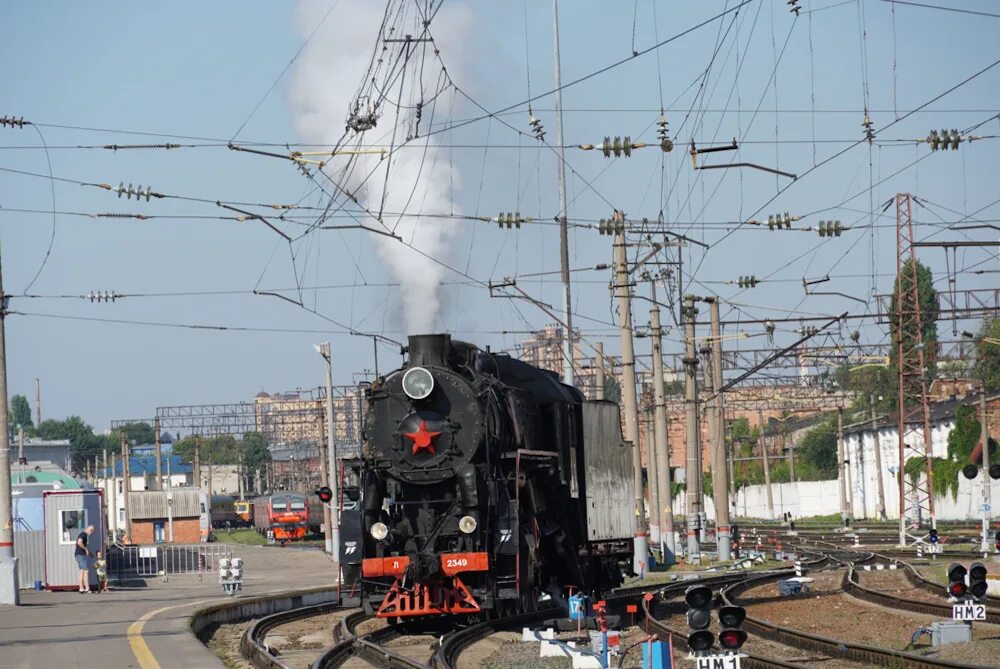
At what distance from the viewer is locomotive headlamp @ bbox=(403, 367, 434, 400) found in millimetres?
20078

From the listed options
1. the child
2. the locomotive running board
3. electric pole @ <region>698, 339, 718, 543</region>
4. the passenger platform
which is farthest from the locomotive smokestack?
electric pole @ <region>698, 339, 718, 543</region>

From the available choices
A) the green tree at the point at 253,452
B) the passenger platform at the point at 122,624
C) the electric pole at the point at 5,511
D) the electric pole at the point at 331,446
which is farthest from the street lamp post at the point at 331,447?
the green tree at the point at 253,452

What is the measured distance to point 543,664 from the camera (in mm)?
17219

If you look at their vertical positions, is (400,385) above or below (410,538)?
above

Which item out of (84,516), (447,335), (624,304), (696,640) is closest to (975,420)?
(624,304)

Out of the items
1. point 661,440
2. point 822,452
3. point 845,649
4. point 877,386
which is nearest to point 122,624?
point 845,649

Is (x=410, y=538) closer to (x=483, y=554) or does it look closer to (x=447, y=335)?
(x=483, y=554)

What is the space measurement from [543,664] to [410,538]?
338cm

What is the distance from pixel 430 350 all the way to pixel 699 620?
30.0 feet

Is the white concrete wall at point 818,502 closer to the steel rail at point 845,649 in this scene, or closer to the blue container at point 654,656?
the steel rail at point 845,649

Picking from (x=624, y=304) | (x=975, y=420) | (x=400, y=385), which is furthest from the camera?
(x=975, y=420)

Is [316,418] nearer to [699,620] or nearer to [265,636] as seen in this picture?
[265,636]

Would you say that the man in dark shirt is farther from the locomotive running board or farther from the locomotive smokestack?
the locomotive running board

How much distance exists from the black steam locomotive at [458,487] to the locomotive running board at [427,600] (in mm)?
14
